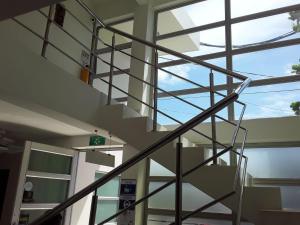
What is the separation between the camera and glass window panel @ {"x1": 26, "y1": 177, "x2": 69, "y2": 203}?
518 centimetres

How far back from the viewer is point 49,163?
5414mm

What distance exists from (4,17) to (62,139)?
4309 mm

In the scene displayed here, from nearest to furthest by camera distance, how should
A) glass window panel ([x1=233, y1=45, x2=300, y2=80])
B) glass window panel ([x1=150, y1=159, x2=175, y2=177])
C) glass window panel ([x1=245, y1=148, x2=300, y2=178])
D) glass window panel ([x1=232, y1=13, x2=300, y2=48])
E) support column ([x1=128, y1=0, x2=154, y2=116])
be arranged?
glass window panel ([x1=245, y1=148, x2=300, y2=178]), glass window panel ([x1=233, y1=45, x2=300, y2=80]), glass window panel ([x1=232, y1=13, x2=300, y2=48]), glass window panel ([x1=150, y1=159, x2=175, y2=177]), support column ([x1=128, y1=0, x2=154, y2=116])

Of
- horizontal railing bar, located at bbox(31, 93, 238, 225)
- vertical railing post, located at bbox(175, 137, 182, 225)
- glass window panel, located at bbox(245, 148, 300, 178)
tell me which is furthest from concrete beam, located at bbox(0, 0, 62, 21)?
glass window panel, located at bbox(245, 148, 300, 178)

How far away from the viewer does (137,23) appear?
556 centimetres

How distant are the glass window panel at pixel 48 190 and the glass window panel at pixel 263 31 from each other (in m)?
3.97

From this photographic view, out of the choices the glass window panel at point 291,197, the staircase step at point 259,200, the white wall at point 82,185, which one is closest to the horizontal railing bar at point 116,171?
the staircase step at point 259,200

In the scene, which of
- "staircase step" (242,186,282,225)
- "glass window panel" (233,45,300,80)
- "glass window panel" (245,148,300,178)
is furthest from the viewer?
"glass window panel" (233,45,300,80)

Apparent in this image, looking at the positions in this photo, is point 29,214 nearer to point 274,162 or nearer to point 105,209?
point 105,209

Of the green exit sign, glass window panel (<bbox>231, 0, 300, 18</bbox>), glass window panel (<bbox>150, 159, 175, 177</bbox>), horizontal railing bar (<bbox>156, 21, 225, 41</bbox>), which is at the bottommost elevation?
glass window panel (<bbox>150, 159, 175, 177</bbox>)

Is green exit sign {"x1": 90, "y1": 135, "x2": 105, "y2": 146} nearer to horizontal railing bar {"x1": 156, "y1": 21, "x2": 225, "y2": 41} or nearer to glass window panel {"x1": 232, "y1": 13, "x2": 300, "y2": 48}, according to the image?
horizontal railing bar {"x1": 156, "y1": 21, "x2": 225, "y2": 41}

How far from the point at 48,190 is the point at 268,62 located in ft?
14.2

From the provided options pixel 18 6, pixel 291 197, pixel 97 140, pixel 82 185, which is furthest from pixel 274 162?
pixel 18 6

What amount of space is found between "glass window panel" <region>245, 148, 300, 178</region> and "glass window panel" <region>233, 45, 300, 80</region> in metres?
1.06
